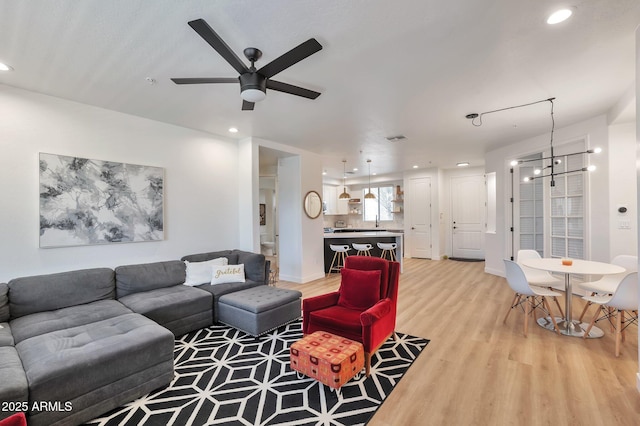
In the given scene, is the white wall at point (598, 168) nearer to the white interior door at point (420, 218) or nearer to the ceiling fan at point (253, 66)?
the white interior door at point (420, 218)

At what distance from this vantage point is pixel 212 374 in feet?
8.11

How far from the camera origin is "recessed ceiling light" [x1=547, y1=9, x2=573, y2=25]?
1912 millimetres

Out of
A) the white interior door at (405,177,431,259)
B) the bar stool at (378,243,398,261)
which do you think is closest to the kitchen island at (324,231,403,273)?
the bar stool at (378,243,398,261)

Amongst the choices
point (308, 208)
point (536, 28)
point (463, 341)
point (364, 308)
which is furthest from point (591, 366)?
point (308, 208)

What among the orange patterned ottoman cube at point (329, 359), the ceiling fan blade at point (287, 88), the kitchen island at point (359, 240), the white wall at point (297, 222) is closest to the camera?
the orange patterned ottoman cube at point (329, 359)

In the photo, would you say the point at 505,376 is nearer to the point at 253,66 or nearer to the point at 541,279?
the point at 541,279

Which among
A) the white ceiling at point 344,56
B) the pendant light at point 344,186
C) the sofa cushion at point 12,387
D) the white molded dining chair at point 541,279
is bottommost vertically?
the sofa cushion at point 12,387

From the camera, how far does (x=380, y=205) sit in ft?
32.5

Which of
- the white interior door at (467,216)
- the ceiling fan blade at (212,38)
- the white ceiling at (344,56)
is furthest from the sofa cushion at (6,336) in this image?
the white interior door at (467,216)

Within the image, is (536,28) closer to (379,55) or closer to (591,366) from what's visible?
(379,55)

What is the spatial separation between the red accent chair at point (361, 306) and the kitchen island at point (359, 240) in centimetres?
346

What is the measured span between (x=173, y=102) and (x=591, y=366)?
500 centimetres

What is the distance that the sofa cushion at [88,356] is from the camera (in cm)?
179

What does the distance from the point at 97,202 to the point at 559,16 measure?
15.5ft
